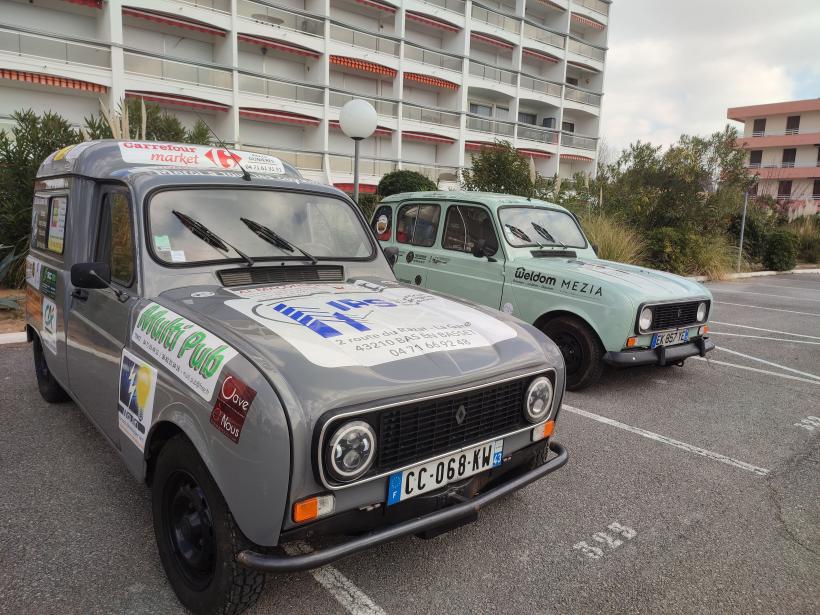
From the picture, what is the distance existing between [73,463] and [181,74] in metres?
25.1

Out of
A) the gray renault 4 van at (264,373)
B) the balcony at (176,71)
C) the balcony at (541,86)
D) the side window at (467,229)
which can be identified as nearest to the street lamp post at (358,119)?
the side window at (467,229)

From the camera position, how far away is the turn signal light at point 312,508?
195 centimetres

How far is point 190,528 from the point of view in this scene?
232cm

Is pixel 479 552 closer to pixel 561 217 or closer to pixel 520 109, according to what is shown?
pixel 561 217

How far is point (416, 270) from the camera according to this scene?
6.78 metres

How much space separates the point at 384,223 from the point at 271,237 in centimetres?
408

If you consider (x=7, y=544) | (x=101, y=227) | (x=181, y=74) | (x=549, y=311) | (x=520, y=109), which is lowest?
(x=7, y=544)

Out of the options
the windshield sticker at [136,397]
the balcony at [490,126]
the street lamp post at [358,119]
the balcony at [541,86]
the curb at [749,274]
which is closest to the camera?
the windshield sticker at [136,397]

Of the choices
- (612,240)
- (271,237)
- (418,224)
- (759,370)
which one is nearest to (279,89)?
(612,240)

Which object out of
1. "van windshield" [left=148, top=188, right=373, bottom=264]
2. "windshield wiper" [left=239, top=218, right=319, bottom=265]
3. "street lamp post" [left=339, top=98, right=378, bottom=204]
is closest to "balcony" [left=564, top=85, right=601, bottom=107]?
"street lamp post" [left=339, top=98, right=378, bottom=204]

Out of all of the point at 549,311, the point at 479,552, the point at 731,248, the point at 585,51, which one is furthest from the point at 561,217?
the point at 585,51

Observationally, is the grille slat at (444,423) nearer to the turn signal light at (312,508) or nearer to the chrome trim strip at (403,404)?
the chrome trim strip at (403,404)

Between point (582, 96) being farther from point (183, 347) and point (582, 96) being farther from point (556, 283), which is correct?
point (183, 347)

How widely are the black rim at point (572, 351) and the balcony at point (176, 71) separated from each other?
24257 mm
